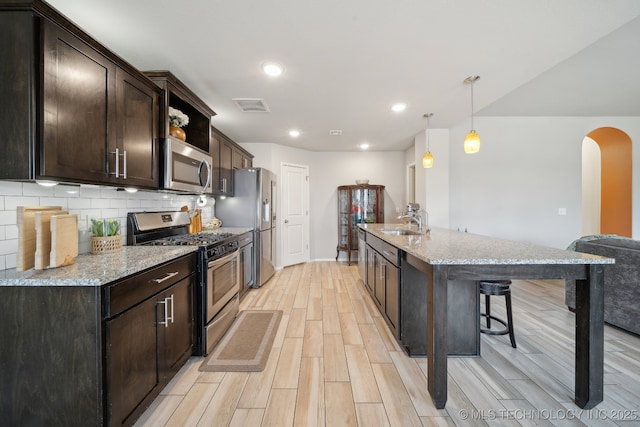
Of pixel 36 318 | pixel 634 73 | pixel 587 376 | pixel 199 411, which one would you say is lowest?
pixel 199 411

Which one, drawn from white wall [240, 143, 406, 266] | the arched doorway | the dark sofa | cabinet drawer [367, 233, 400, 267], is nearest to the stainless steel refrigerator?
cabinet drawer [367, 233, 400, 267]

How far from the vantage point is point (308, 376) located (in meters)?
1.79

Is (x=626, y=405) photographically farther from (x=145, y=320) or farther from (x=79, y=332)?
(x=79, y=332)

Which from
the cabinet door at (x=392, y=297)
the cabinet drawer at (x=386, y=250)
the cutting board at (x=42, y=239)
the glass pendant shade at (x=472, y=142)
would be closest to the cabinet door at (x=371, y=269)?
the cabinet drawer at (x=386, y=250)

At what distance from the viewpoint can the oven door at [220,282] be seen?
6.81 ft

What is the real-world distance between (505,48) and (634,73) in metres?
2.43

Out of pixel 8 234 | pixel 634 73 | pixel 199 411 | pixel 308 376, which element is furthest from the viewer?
pixel 634 73

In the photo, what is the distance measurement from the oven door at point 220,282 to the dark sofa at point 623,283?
3475 millimetres

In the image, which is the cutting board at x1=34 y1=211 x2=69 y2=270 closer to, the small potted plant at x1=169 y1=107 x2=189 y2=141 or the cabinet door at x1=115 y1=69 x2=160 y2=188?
the cabinet door at x1=115 y1=69 x2=160 y2=188

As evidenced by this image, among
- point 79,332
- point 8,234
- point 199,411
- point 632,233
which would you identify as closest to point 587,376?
point 199,411

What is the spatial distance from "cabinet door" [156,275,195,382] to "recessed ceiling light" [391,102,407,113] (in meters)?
2.85

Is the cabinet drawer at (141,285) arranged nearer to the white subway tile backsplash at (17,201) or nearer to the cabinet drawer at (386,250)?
the white subway tile backsplash at (17,201)

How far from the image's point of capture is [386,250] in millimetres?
2463

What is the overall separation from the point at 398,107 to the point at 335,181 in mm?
2730
